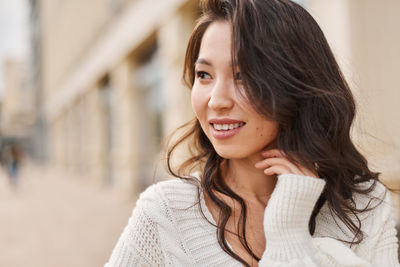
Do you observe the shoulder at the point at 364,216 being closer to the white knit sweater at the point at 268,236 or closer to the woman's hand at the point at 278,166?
the white knit sweater at the point at 268,236

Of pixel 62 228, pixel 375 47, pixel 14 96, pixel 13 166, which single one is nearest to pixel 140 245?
pixel 375 47

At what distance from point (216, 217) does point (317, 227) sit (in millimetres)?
395

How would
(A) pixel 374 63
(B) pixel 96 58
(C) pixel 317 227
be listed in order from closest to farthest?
(C) pixel 317 227 → (A) pixel 374 63 → (B) pixel 96 58

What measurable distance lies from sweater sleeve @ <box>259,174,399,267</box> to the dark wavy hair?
0.36 feet

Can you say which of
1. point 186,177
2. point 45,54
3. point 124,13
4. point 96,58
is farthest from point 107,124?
point 45,54

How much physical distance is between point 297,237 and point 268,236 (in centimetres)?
9

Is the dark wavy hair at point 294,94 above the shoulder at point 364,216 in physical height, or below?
above

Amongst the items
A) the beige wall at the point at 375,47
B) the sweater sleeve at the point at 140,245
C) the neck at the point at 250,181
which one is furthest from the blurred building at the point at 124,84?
the sweater sleeve at the point at 140,245

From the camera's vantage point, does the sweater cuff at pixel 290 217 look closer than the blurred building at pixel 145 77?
Yes

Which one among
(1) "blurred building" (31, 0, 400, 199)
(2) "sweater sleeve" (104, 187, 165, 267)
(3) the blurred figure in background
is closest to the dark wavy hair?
(2) "sweater sleeve" (104, 187, 165, 267)

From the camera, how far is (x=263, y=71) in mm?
1386

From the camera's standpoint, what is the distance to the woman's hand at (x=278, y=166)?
143 centimetres

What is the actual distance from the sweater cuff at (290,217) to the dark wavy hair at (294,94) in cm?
10

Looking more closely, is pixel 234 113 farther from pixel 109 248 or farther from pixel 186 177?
pixel 109 248
